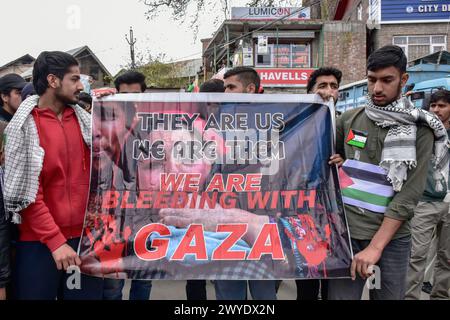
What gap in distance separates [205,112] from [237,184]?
492mm

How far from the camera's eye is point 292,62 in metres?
21.6

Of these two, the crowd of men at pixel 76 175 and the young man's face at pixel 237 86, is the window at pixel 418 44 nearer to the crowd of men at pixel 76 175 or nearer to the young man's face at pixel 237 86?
the young man's face at pixel 237 86

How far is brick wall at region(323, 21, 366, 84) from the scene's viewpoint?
20406 mm

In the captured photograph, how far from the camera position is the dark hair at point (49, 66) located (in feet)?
7.88

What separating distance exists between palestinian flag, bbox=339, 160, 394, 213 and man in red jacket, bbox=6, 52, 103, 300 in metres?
1.51

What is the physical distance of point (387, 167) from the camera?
2.32m

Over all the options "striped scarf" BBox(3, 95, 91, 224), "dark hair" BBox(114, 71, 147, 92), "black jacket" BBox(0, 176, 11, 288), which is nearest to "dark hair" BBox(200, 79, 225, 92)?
"dark hair" BBox(114, 71, 147, 92)

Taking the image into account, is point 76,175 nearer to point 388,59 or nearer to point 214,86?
point 388,59

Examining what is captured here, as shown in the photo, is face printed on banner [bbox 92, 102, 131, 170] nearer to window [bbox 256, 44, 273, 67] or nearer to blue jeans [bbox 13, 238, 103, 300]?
blue jeans [bbox 13, 238, 103, 300]

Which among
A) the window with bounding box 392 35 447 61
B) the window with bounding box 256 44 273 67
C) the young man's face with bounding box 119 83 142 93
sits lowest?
the young man's face with bounding box 119 83 142 93

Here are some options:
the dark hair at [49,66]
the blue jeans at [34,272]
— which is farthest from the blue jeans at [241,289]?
the dark hair at [49,66]

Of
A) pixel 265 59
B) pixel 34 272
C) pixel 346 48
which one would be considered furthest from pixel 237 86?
pixel 346 48

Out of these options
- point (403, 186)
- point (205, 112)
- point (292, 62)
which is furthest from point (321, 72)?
point (292, 62)

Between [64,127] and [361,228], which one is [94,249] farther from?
[361,228]
